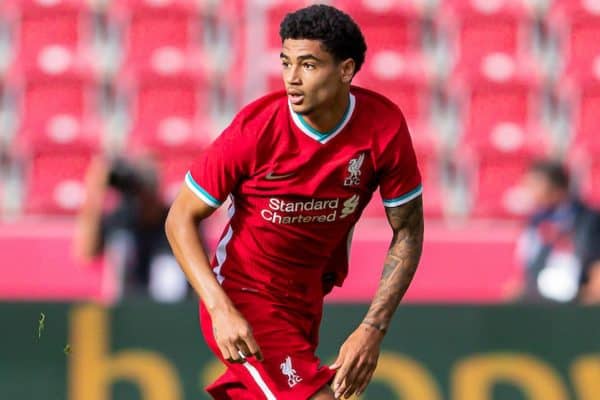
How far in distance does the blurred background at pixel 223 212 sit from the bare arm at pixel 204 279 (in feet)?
10.1

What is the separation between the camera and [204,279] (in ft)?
14.2

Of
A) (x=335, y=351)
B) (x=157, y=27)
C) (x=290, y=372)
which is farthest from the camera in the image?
(x=157, y=27)

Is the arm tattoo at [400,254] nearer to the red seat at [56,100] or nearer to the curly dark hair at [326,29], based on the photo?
the curly dark hair at [326,29]

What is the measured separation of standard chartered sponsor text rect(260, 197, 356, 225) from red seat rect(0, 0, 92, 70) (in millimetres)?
6281

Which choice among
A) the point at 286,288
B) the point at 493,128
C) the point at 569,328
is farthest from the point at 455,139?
the point at 286,288

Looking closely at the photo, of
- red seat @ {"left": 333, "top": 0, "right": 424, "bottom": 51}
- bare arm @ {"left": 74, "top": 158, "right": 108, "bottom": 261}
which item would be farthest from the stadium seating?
bare arm @ {"left": 74, "top": 158, "right": 108, "bottom": 261}

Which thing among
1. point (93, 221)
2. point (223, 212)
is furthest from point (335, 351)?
point (223, 212)

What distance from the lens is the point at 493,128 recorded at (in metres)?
10.4

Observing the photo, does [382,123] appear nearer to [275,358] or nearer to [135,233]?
[275,358]

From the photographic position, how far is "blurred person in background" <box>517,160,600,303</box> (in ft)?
25.3

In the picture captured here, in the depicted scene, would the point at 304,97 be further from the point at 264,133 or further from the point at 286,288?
the point at 286,288

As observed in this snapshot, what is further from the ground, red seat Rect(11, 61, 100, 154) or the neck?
the neck

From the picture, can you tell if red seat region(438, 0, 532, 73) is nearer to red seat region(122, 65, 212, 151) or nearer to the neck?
red seat region(122, 65, 212, 151)

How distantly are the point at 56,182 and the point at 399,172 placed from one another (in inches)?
222
